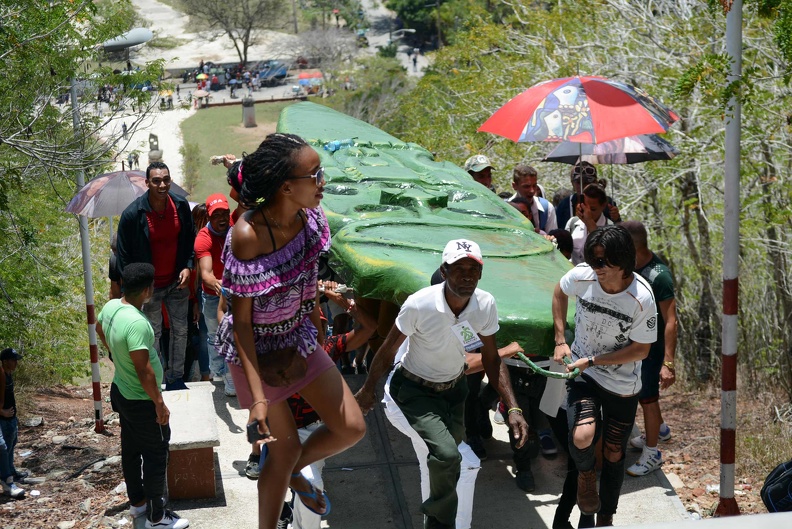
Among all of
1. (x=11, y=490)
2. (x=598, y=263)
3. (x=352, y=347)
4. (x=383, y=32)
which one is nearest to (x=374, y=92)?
(x=383, y=32)

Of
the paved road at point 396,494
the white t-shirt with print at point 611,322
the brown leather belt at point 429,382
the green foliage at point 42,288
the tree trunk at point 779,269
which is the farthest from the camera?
the green foliage at point 42,288

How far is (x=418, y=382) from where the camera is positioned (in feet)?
16.0

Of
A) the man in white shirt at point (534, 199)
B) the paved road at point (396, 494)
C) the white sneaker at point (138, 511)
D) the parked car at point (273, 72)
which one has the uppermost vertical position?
the man in white shirt at point (534, 199)

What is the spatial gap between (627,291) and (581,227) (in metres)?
2.47

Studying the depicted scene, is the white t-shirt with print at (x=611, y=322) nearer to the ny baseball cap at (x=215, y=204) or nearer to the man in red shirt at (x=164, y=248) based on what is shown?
the ny baseball cap at (x=215, y=204)

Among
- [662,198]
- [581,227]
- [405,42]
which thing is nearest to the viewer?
[581,227]

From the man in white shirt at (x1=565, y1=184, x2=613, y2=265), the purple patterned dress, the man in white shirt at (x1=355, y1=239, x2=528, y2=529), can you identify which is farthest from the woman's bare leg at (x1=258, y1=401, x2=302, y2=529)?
the man in white shirt at (x1=565, y1=184, x2=613, y2=265)

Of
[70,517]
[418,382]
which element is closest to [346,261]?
[418,382]

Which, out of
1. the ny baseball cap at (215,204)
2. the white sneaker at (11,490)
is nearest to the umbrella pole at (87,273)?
the white sneaker at (11,490)

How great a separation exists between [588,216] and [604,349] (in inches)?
83.0

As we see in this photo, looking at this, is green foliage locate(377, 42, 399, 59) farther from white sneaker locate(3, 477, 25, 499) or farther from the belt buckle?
the belt buckle

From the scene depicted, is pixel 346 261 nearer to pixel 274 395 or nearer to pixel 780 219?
pixel 274 395

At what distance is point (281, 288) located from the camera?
4.15 metres

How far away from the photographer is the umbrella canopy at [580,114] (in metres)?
6.48
